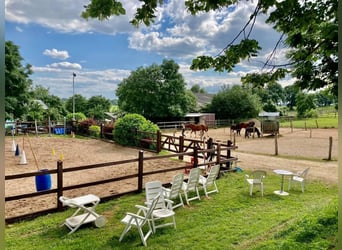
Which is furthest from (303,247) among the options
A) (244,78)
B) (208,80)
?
(208,80)

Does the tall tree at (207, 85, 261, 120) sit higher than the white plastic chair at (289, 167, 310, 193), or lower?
higher

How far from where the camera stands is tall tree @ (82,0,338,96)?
2.59m

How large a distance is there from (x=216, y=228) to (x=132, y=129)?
33.3 ft

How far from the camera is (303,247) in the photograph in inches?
116

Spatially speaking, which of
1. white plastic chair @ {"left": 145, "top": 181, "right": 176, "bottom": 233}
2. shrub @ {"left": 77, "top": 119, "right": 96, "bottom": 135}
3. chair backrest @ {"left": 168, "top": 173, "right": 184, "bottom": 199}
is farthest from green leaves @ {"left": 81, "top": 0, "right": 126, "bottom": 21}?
shrub @ {"left": 77, "top": 119, "right": 96, "bottom": 135}

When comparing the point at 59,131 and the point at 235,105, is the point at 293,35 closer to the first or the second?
the point at 59,131

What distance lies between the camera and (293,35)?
2.97 m

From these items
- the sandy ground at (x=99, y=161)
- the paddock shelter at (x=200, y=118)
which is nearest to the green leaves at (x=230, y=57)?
the sandy ground at (x=99, y=161)

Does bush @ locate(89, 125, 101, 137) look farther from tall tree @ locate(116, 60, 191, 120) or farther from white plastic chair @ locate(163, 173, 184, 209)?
white plastic chair @ locate(163, 173, 184, 209)

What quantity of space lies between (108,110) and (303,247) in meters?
41.6

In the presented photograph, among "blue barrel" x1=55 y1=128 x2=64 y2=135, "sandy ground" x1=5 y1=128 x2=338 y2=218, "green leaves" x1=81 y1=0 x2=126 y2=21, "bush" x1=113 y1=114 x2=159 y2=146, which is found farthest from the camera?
"blue barrel" x1=55 y1=128 x2=64 y2=135

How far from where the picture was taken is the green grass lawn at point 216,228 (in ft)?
11.2

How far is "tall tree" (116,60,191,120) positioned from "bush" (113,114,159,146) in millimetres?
13935

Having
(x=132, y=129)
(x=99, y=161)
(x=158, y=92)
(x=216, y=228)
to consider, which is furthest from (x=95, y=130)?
(x=216, y=228)
